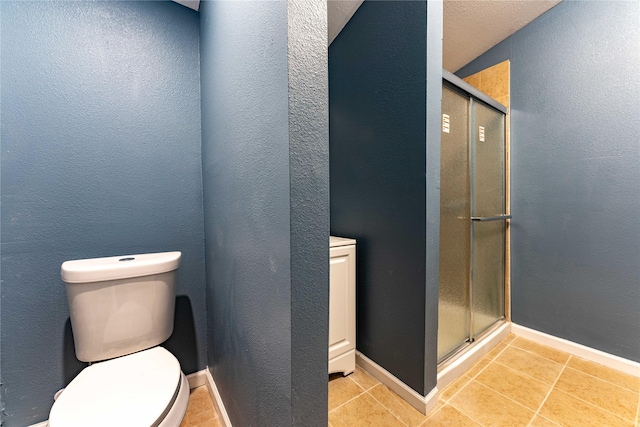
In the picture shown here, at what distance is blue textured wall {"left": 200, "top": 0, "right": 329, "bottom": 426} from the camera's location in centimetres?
57

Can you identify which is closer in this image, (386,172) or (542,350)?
(386,172)

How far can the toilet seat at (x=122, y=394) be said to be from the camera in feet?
2.13

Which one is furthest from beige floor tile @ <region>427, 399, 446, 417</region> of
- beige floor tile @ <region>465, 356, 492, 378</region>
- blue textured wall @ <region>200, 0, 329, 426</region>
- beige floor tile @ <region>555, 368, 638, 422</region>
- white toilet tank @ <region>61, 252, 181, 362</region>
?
white toilet tank @ <region>61, 252, 181, 362</region>

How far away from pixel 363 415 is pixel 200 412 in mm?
804

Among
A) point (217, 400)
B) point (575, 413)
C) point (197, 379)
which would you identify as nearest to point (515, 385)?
point (575, 413)

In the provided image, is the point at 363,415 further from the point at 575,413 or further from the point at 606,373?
the point at 606,373

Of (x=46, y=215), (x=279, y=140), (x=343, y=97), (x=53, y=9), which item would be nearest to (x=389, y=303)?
(x=279, y=140)

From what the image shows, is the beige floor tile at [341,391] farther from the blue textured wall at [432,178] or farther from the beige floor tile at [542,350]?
the beige floor tile at [542,350]

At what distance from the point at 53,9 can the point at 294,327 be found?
1.67 m

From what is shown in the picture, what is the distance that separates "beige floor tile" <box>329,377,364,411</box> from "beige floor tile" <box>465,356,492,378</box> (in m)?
0.68

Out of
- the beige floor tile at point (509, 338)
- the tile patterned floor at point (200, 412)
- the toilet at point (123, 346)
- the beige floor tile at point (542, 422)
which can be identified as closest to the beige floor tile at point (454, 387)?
the beige floor tile at point (542, 422)

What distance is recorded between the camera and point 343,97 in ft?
5.53

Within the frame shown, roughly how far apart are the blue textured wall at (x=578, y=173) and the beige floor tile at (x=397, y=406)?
1.31m

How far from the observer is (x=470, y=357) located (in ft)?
4.83
